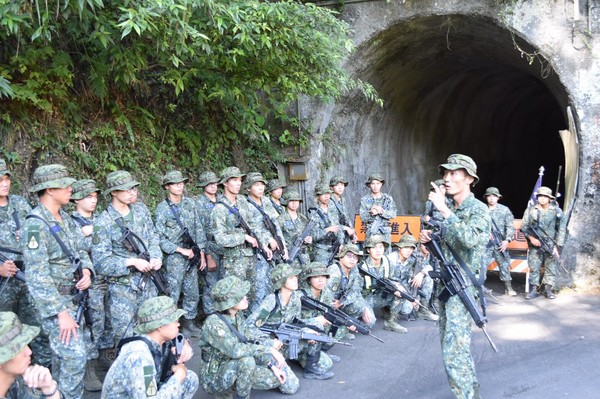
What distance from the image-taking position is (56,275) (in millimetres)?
4641

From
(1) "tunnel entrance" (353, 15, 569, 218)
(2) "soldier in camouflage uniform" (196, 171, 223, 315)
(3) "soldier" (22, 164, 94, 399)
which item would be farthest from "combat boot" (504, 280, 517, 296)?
(3) "soldier" (22, 164, 94, 399)

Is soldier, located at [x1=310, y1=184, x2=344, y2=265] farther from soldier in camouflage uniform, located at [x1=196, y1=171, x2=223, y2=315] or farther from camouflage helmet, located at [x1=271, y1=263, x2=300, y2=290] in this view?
camouflage helmet, located at [x1=271, y1=263, x2=300, y2=290]

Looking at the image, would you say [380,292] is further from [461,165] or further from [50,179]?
[50,179]

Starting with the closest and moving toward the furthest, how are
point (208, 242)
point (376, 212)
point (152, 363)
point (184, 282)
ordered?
point (152, 363) → point (184, 282) → point (208, 242) → point (376, 212)

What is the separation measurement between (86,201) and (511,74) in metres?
13.5

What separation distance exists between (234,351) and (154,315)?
41.9 inches

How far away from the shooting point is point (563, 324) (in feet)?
24.9

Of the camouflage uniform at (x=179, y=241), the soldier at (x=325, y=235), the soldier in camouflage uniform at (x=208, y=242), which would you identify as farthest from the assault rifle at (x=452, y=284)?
the soldier at (x=325, y=235)

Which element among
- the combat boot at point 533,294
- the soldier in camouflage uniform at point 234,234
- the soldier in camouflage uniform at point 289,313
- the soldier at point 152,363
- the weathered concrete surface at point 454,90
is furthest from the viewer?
the weathered concrete surface at point 454,90

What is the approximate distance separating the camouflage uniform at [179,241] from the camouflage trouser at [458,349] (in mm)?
3608

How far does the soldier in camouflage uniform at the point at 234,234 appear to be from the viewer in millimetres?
6902

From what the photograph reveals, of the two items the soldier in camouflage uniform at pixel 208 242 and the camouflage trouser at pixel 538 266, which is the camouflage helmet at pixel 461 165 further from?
the camouflage trouser at pixel 538 266

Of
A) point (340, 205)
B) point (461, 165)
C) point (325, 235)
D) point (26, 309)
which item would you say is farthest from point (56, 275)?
point (340, 205)

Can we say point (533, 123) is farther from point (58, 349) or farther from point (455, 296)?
Result: point (58, 349)
